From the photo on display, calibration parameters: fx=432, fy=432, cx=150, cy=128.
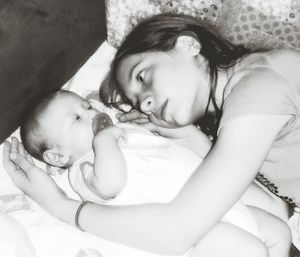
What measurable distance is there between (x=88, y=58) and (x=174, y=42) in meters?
0.48

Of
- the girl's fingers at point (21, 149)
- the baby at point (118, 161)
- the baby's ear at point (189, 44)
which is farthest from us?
the girl's fingers at point (21, 149)

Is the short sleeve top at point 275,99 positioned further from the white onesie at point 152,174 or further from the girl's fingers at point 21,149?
the girl's fingers at point 21,149

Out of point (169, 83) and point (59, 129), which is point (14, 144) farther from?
point (169, 83)

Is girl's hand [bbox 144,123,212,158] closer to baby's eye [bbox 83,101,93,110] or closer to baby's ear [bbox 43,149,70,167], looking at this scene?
baby's eye [bbox 83,101,93,110]

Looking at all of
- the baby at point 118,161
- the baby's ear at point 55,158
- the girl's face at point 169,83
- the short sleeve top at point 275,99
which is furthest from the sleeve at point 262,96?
the baby's ear at point 55,158

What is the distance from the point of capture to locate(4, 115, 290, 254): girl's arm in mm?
1062

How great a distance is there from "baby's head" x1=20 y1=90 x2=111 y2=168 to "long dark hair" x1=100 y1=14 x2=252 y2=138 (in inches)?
6.7

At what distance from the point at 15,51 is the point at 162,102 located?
Answer: 46 centimetres

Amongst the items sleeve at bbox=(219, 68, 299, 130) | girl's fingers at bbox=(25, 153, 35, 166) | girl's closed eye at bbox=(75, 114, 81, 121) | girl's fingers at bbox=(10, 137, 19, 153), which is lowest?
girl's fingers at bbox=(25, 153, 35, 166)

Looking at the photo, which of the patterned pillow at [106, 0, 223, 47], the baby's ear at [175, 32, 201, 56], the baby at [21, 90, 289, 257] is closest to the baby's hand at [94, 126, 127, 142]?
the baby at [21, 90, 289, 257]

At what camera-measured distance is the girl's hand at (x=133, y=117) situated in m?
1.59

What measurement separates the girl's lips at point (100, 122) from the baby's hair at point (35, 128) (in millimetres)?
137

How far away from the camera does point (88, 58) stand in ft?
5.57

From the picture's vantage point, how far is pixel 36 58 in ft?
4.44
